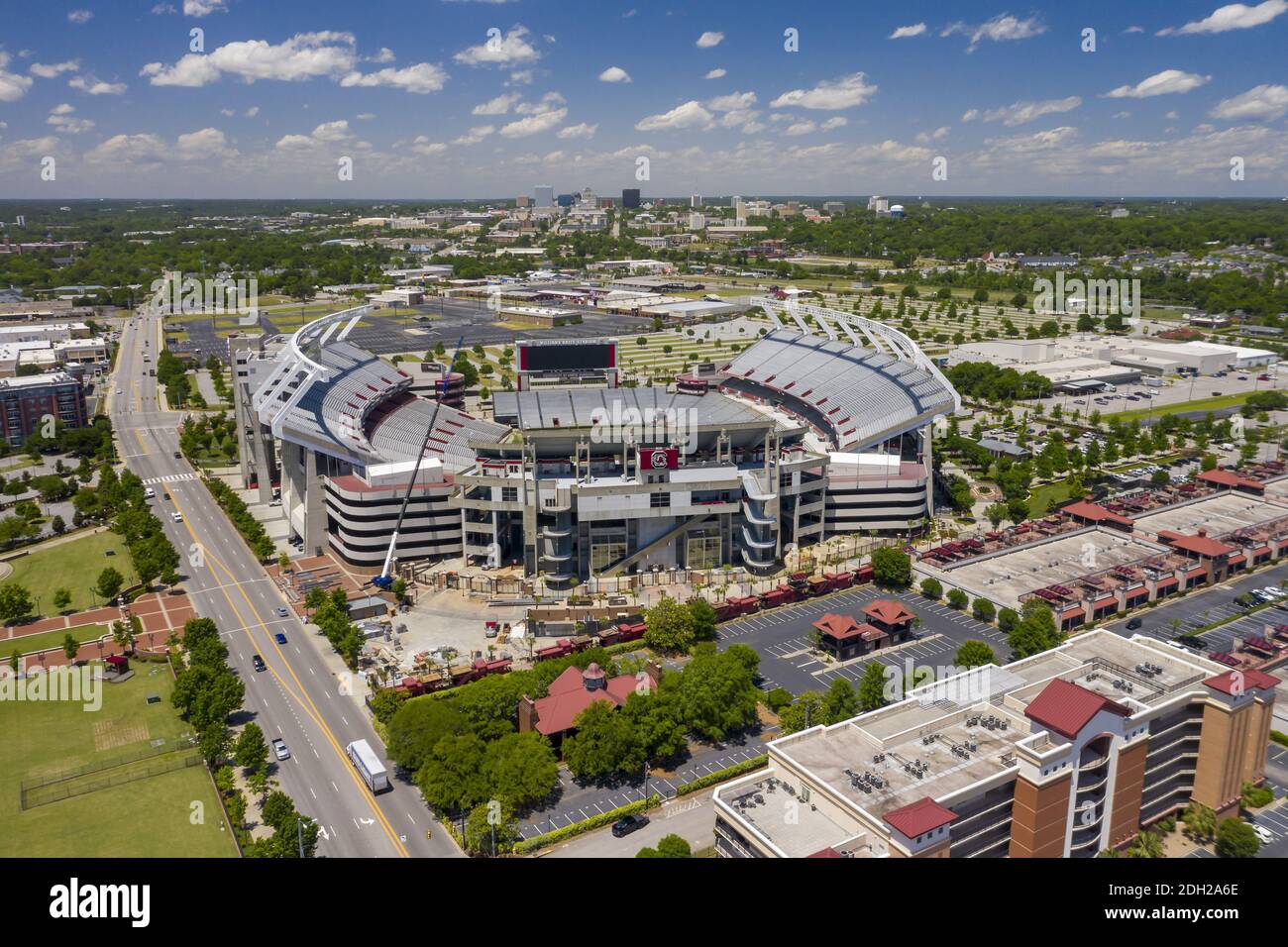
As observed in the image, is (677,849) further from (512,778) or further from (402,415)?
(402,415)

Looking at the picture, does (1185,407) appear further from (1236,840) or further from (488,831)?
(488,831)

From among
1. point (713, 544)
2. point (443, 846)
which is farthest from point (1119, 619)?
point (443, 846)

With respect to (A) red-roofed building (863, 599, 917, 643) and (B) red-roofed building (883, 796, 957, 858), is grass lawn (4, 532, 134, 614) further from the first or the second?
(B) red-roofed building (883, 796, 957, 858)

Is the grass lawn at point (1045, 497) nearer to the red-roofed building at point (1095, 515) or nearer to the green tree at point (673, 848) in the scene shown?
the red-roofed building at point (1095, 515)

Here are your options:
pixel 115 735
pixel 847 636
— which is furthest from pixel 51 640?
pixel 847 636

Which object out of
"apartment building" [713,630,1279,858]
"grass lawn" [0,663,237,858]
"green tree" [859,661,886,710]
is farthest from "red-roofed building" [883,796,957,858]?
"grass lawn" [0,663,237,858]

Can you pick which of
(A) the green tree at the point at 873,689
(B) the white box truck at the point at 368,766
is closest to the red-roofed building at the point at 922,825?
(A) the green tree at the point at 873,689
